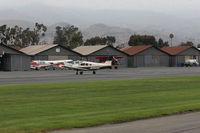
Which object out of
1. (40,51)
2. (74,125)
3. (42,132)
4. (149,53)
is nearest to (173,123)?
(74,125)

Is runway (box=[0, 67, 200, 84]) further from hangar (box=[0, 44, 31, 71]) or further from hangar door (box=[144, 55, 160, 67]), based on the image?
hangar door (box=[144, 55, 160, 67])

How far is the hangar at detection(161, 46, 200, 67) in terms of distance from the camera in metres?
121

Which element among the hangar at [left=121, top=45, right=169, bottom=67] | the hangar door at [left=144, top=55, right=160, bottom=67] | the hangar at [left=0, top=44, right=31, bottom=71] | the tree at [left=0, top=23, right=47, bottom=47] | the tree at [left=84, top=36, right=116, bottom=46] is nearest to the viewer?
the hangar at [left=0, top=44, right=31, bottom=71]

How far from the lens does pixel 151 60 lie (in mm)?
118000

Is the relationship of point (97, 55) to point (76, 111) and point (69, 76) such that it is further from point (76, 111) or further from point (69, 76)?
point (76, 111)

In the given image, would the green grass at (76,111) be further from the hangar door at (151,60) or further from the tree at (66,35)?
the tree at (66,35)

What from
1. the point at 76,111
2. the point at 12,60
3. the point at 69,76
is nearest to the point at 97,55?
the point at 12,60

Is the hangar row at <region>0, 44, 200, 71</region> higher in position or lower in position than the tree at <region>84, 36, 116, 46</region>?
lower

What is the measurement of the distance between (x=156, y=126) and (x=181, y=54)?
10940cm

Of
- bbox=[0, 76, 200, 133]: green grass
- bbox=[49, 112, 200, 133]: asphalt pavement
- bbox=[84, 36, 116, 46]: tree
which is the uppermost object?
bbox=[84, 36, 116, 46]: tree

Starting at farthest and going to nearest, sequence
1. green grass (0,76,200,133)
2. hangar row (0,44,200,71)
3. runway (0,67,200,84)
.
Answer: hangar row (0,44,200,71) → runway (0,67,200,84) → green grass (0,76,200,133)

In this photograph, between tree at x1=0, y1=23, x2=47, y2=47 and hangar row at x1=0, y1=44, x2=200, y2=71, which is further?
tree at x1=0, y1=23, x2=47, y2=47

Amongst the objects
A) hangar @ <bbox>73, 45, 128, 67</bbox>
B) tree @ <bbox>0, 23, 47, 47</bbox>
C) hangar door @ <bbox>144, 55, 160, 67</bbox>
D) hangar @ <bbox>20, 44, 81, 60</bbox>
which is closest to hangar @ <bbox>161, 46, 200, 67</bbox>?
hangar door @ <bbox>144, 55, 160, 67</bbox>

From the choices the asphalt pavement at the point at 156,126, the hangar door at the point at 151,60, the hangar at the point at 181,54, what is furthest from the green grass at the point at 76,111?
the hangar at the point at 181,54
